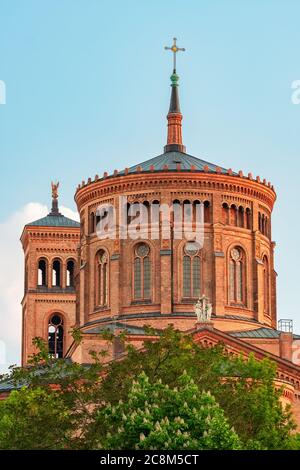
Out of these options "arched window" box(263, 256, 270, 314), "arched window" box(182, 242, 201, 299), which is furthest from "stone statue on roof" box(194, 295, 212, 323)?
"arched window" box(263, 256, 270, 314)

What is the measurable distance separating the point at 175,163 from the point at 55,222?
98.5 feet

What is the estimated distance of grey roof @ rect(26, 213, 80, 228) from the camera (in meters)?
132

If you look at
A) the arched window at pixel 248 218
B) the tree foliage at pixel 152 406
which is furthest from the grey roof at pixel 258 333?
the tree foliage at pixel 152 406

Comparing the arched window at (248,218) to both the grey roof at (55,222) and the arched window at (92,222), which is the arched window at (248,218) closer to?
the arched window at (92,222)

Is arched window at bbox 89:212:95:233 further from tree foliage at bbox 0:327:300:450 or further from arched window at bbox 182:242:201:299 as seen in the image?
tree foliage at bbox 0:327:300:450

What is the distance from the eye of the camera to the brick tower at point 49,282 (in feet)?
430

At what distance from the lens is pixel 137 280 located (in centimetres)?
10244

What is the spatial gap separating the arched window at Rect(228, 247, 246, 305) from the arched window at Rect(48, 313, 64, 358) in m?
30.7

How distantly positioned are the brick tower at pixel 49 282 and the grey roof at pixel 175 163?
2471cm

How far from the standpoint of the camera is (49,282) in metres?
133
